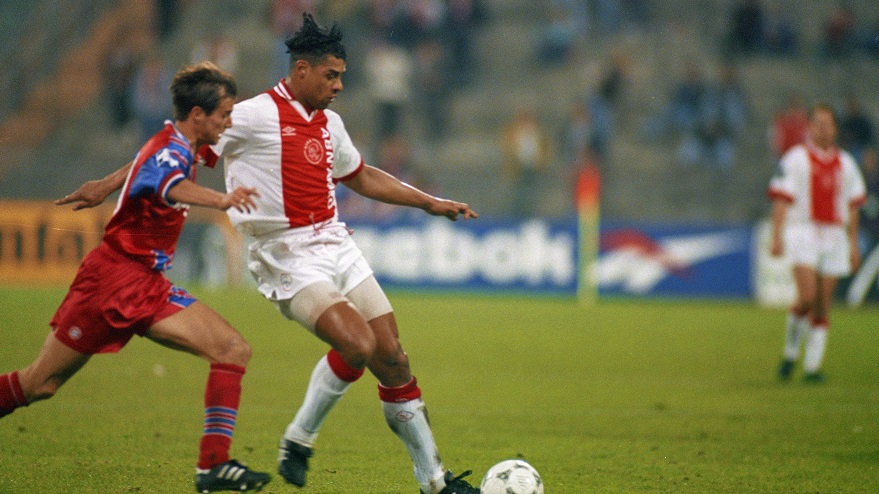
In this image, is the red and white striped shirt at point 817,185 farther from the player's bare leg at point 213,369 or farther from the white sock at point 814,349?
the player's bare leg at point 213,369

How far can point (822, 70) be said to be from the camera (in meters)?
23.4

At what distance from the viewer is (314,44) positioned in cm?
584

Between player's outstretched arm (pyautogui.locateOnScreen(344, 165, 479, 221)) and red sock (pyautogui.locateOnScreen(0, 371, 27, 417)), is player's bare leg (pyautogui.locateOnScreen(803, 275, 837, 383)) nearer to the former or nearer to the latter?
player's outstretched arm (pyautogui.locateOnScreen(344, 165, 479, 221))

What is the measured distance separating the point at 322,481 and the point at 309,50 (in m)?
2.08

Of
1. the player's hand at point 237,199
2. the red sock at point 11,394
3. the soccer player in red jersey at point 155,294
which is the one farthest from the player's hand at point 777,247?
the red sock at point 11,394

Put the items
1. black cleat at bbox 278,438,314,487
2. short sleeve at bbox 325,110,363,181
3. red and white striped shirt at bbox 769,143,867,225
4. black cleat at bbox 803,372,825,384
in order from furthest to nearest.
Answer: red and white striped shirt at bbox 769,143,867,225 < black cleat at bbox 803,372,825,384 < short sleeve at bbox 325,110,363,181 < black cleat at bbox 278,438,314,487

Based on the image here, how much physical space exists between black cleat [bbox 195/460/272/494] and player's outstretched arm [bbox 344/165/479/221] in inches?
66.6

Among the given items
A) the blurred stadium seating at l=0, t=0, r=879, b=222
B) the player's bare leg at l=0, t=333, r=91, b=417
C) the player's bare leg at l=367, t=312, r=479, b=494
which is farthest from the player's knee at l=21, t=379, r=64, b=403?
the blurred stadium seating at l=0, t=0, r=879, b=222

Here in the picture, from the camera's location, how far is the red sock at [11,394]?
557cm

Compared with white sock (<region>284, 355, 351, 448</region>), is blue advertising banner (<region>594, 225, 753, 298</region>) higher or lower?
higher

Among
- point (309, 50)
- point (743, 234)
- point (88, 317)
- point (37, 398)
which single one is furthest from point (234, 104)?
point (743, 234)

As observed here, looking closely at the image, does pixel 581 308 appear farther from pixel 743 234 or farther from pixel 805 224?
pixel 805 224

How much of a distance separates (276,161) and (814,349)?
6432mm

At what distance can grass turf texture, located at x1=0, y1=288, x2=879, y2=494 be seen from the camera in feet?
20.8
